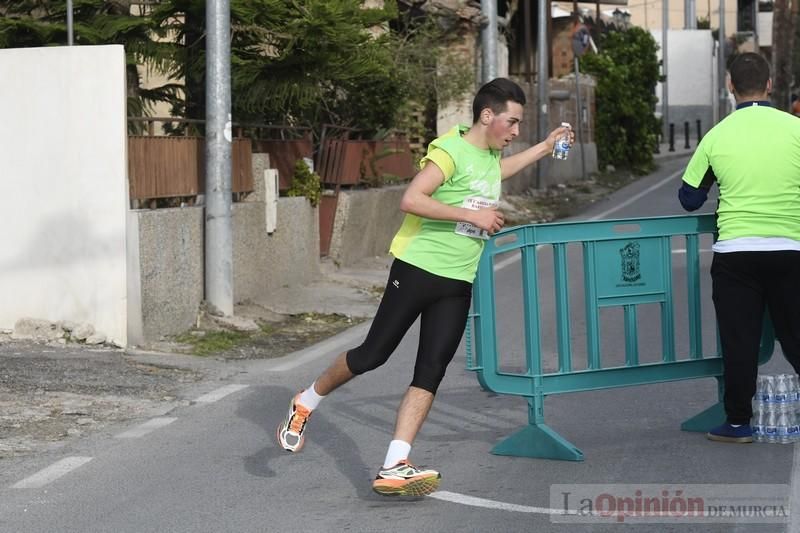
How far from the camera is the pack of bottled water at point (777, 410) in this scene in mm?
7344

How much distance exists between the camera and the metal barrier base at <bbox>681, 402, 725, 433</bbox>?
765cm

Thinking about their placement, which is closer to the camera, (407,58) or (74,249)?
(74,249)

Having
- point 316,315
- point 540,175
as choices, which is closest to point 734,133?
point 316,315

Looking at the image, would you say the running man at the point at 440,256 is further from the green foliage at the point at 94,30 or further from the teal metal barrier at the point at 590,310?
the green foliage at the point at 94,30

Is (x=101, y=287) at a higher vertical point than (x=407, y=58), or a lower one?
lower

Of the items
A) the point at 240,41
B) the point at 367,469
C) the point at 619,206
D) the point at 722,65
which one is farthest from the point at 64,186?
the point at 722,65

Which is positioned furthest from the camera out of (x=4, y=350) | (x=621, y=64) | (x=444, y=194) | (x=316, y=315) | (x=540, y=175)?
(x=621, y=64)

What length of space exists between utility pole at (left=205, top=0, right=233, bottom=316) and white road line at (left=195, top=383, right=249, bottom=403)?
2.83 metres

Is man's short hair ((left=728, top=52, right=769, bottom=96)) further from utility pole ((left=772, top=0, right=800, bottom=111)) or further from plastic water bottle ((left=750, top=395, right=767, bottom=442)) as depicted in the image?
utility pole ((left=772, top=0, right=800, bottom=111))

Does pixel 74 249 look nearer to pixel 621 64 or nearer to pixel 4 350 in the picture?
pixel 4 350

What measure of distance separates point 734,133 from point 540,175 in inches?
912

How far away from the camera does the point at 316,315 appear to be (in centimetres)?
1356

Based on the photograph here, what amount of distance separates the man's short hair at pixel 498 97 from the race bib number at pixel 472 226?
0.35 meters

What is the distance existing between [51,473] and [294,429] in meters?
1.28
